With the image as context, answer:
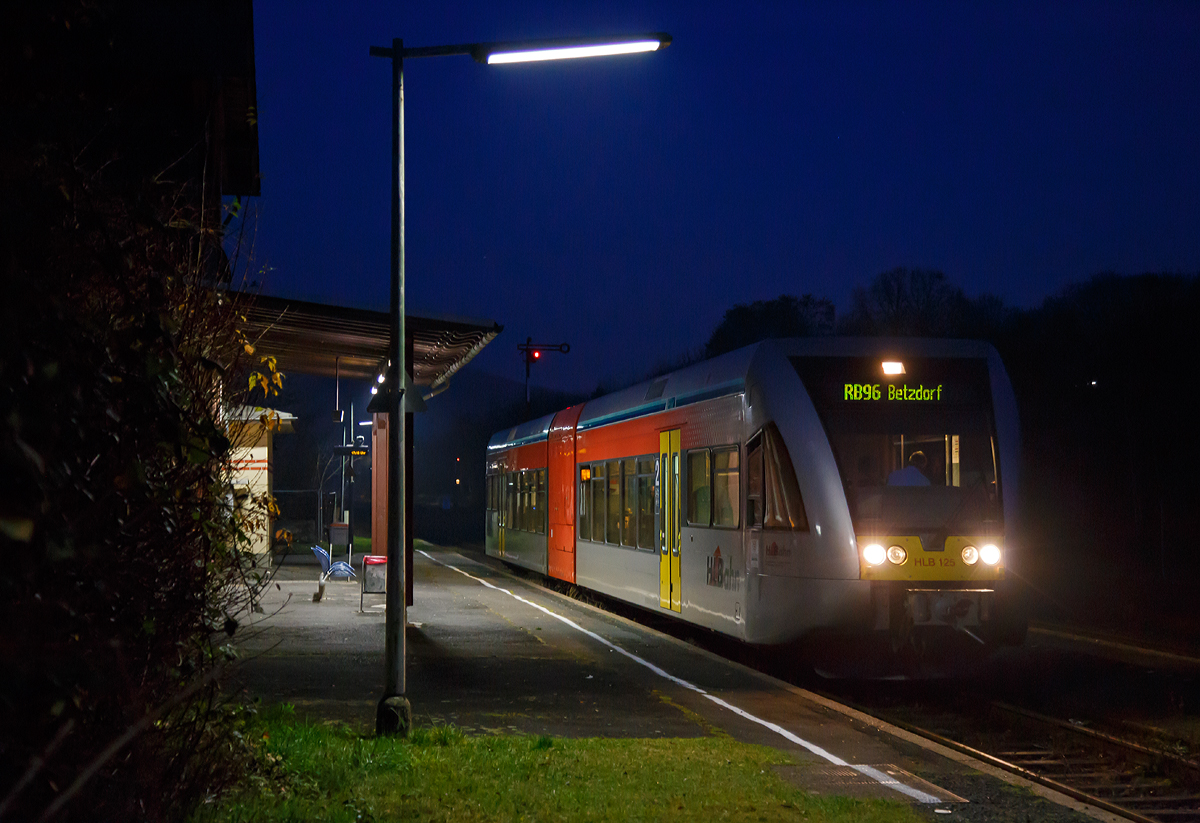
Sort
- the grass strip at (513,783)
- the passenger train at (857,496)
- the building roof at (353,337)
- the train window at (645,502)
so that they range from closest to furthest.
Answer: the grass strip at (513,783), the passenger train at (857,496), the building roof at (353,337), the train window at (645,502)

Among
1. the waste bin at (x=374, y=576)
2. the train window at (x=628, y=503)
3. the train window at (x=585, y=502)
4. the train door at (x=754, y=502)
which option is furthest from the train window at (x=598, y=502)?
the train door at (x=754, y=502)

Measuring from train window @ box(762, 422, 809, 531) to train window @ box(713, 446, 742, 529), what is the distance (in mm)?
841

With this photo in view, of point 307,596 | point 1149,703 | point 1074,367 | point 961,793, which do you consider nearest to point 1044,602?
point 1149,703

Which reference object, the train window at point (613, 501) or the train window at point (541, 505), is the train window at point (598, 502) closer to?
the train window at point (613, 501)

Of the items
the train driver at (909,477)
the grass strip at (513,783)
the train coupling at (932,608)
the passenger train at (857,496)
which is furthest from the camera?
the train driver at (909,477)

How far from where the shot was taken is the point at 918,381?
13.3 metres

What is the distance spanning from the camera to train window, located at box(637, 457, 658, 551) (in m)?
18.2

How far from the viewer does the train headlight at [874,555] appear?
40.4 feet

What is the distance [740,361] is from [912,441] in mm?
2226

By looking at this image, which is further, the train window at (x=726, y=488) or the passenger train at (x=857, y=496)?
the train window at (x=726, y=488)

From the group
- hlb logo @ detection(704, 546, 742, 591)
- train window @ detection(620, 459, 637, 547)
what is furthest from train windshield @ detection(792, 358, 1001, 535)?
train window @ detection(620, 459, 637, 547)

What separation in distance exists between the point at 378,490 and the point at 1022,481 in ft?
54.1

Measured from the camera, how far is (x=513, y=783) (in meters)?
7.92

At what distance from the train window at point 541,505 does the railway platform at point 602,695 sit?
700cm
